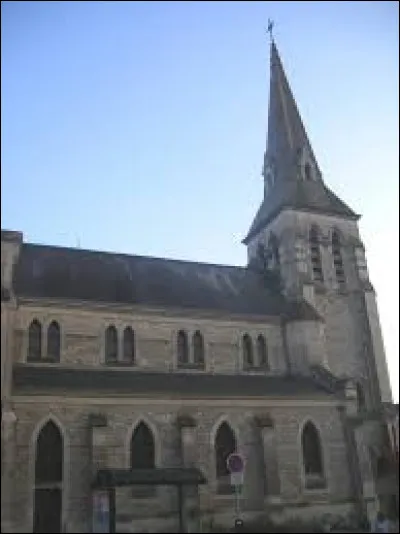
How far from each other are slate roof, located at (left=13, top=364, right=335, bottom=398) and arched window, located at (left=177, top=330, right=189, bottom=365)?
781mm

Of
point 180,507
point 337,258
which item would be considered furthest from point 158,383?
point 337,258

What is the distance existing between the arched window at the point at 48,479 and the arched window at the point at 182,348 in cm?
780

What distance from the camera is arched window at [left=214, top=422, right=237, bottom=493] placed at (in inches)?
915

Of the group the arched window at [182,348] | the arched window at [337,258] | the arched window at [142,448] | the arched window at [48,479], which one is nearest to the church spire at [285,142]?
the arched window at [337,258]

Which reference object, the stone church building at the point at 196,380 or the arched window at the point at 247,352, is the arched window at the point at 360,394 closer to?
the stone church building at the point at 196,380

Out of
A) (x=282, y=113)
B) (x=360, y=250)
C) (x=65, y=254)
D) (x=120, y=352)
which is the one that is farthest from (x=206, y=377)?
(x=282, y=113)

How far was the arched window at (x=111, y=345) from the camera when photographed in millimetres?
26203

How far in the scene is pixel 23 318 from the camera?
24922mm

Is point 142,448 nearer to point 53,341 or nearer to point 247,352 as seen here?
point 53,341

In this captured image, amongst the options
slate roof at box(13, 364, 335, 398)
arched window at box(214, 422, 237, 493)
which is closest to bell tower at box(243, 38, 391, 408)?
slate roof at box(13, 364, 335, 398)

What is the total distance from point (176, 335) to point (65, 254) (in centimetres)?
718

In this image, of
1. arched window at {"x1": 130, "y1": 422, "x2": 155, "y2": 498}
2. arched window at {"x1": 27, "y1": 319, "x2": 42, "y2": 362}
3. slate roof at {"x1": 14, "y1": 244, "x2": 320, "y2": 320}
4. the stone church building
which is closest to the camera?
the stone church building

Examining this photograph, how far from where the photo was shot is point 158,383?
24.9m

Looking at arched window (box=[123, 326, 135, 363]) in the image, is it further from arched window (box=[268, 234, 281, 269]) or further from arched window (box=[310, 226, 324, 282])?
arched window (box=[310, 226, 324, 282])
